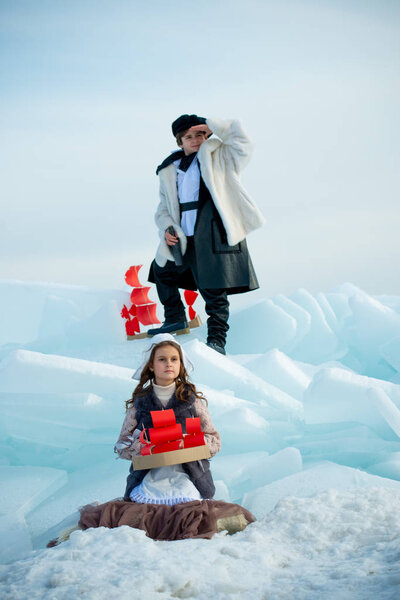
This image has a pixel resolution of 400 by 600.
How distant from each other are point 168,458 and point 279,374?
165cm

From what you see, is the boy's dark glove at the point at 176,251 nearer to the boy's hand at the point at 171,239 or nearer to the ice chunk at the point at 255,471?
the boy's hand at the point at 171,239

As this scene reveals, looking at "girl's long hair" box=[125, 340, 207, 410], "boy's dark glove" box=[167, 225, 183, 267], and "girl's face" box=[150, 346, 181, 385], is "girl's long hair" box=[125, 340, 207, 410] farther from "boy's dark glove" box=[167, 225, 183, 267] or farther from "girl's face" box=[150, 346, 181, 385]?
"boy's dark glove" box=[167, 225, 183, 267]

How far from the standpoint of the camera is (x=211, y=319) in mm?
3803

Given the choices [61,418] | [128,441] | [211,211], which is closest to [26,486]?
[61,418]

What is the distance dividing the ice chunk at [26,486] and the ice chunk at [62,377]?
373 mm

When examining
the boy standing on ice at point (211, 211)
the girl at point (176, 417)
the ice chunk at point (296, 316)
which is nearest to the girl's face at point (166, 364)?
the girl at point (176, 417)

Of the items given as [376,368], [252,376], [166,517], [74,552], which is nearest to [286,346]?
[376,368]

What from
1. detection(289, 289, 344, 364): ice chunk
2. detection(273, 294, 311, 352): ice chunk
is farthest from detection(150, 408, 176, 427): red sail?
detection(289, 289, 344, 364): ice chunk

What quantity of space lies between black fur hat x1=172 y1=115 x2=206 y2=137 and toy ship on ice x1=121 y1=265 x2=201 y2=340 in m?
1.21

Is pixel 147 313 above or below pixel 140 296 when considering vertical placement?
below

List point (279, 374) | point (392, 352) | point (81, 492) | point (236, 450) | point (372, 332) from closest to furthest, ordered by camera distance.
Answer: point (81, 492) → point (236, 450) → point (279, 374) → point (392, 352) → point (372, 332)

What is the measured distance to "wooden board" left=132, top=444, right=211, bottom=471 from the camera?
184 cm

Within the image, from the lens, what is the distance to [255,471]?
2482 mm

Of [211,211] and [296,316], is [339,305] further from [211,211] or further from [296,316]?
[211,211]
